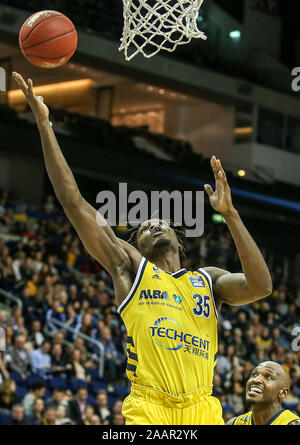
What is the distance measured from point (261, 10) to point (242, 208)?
6892 mm

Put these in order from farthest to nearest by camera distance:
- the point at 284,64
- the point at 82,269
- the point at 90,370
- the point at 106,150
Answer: the point at 284,64
the point at 106,150
the point at 82,269
the point at 90,370

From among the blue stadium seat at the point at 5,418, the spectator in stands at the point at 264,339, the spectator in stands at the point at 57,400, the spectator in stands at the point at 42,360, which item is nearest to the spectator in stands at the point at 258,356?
the spectator in stands at the point at 264,339

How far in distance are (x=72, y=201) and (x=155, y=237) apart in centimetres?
53

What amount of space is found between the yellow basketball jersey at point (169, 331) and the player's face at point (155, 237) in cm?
17

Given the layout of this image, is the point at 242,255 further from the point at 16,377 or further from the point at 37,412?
the point at 16,377

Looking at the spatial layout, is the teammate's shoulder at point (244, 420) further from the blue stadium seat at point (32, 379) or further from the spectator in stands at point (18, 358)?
the spectator in stands at point (18, 358)

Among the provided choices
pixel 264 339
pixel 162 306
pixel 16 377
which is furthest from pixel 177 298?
pixel 264 339

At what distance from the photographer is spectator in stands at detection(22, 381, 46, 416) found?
9.18 meters

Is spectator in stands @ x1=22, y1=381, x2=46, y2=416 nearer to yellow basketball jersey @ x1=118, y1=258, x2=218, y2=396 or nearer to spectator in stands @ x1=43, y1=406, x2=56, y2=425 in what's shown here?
spectator in stands @ x1=43, y1=406, x2=56, y2=425

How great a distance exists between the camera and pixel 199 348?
375 centimetres

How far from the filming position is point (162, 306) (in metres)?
3.76

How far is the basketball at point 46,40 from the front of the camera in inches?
191
